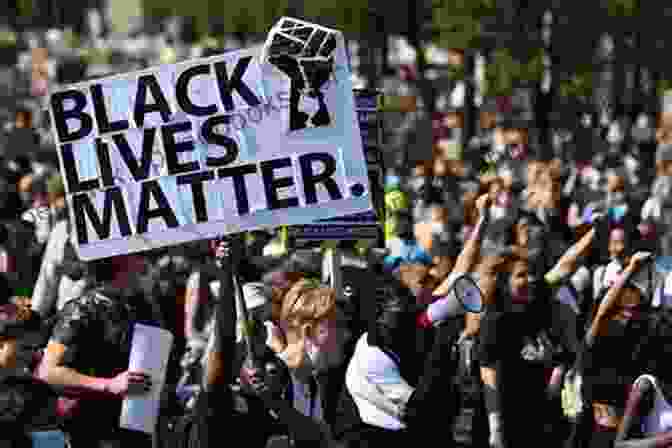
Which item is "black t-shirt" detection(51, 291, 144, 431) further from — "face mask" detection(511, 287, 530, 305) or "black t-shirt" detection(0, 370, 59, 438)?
"face mask" detection(511, 287, 530, 305)

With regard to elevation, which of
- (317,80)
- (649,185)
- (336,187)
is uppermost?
(317,80)

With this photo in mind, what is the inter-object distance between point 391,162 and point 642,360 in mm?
16262

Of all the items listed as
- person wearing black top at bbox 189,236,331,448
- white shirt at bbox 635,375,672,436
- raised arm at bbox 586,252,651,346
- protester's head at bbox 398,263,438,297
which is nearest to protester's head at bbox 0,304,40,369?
person wearing black top at bbox 189,236,331,448

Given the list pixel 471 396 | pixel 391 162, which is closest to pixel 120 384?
pixel 471 396

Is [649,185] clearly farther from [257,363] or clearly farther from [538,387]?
[257,363]

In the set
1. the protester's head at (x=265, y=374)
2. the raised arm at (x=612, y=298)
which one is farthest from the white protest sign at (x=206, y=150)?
the raised arm at (x=612, y=298)

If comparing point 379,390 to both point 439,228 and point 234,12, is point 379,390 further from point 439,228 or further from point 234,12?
point 234,12

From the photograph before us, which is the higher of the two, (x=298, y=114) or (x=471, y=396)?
(x=298, y=114)

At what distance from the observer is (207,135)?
6.00 m

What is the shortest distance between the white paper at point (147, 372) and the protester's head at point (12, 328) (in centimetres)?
38

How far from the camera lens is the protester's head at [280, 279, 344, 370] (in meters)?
6.14

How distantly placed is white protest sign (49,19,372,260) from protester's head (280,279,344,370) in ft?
1.11

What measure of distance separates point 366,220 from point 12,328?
3.00 metres

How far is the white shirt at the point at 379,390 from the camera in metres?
6.32
